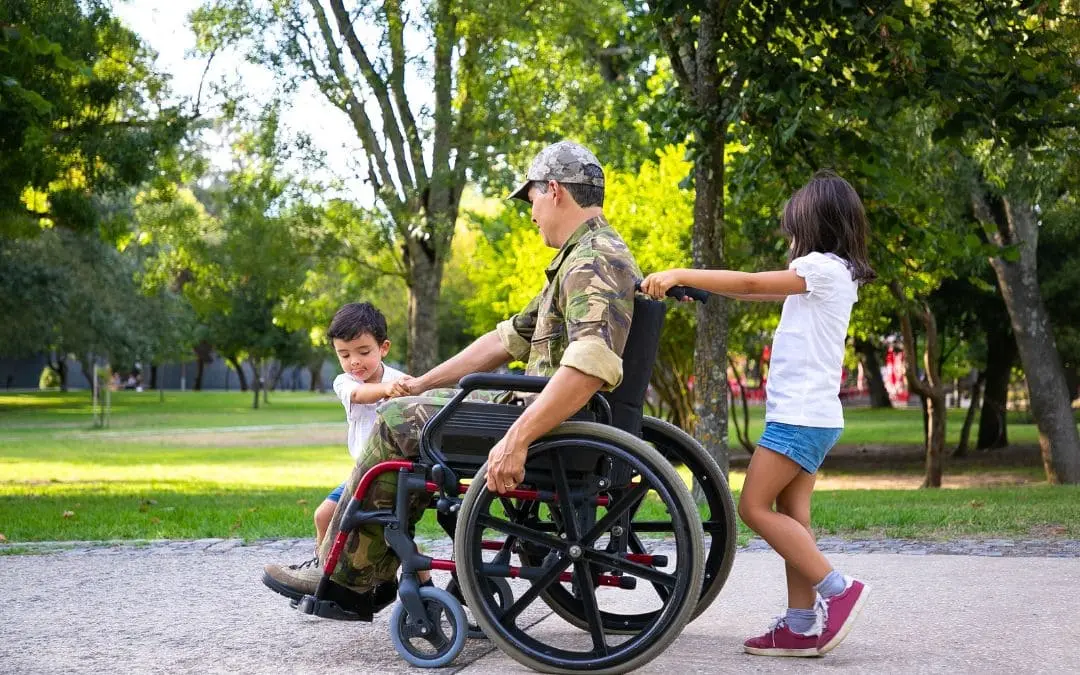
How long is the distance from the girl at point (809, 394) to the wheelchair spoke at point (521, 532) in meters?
0.76

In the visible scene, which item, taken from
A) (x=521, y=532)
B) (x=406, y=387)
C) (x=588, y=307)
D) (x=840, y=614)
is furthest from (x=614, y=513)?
(x=406, y=387)

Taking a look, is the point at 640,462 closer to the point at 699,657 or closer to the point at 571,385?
the point at 571,385

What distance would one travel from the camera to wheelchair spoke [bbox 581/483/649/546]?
4082 millimetres

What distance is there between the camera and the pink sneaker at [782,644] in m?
4.43

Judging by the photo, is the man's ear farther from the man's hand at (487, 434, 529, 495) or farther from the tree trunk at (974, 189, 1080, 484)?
the tree trunk at (974, 189, 1080, 484)

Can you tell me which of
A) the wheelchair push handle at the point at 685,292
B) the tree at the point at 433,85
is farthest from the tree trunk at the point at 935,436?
the wheelchair push handle at the point at 685,292

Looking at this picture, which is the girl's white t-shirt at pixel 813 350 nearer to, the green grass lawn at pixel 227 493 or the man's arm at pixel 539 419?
the man's arm at pixel 539 419

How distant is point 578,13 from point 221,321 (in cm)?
4872

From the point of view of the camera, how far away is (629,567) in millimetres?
4082

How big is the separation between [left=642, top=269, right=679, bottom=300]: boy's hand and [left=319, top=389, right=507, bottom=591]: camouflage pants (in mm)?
637

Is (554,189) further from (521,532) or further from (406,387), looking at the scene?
(521,532)

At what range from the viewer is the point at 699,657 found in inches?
173

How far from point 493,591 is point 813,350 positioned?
1.32 meters

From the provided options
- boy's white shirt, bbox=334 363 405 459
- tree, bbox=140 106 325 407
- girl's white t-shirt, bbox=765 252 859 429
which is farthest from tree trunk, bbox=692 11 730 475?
tree, bbox=140 106 325 407
